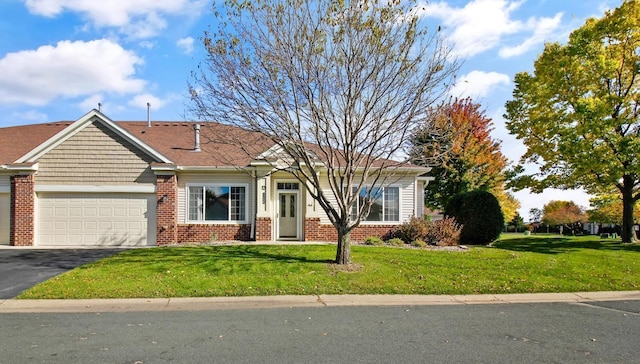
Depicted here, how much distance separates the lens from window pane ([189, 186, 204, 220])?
741 inches

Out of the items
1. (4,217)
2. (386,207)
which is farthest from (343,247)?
(4,217)

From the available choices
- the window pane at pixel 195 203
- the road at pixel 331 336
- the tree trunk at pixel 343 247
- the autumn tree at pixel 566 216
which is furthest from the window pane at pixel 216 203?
the autumn tree at pixel 566 216

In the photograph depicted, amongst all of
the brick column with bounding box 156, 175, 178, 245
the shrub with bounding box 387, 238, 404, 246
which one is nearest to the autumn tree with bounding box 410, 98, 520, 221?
the shrub with bounding box 387, 238, 404, 246

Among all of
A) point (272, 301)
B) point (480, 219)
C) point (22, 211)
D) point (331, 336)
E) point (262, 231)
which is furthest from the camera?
point (480, 219)

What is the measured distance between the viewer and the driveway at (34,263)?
10.6 m

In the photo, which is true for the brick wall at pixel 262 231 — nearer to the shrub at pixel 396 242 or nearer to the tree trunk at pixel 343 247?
the shrub at pixel 396 242

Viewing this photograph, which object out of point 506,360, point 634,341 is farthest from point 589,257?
point 506,360

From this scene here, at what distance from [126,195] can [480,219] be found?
1460 cm

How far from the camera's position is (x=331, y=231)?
19453 millimetres

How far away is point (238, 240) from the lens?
18.8 metres

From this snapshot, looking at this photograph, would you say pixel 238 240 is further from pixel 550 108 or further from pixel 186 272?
pixel 550 108

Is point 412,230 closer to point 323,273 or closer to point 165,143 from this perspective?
point 323,273

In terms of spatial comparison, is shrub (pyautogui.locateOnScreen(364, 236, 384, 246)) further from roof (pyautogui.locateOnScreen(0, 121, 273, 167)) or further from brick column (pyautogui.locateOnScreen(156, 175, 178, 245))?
brick column (pyautogui.locateOnScreen(156, 175, 178, 245))

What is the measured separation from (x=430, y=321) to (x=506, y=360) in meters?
2.24
